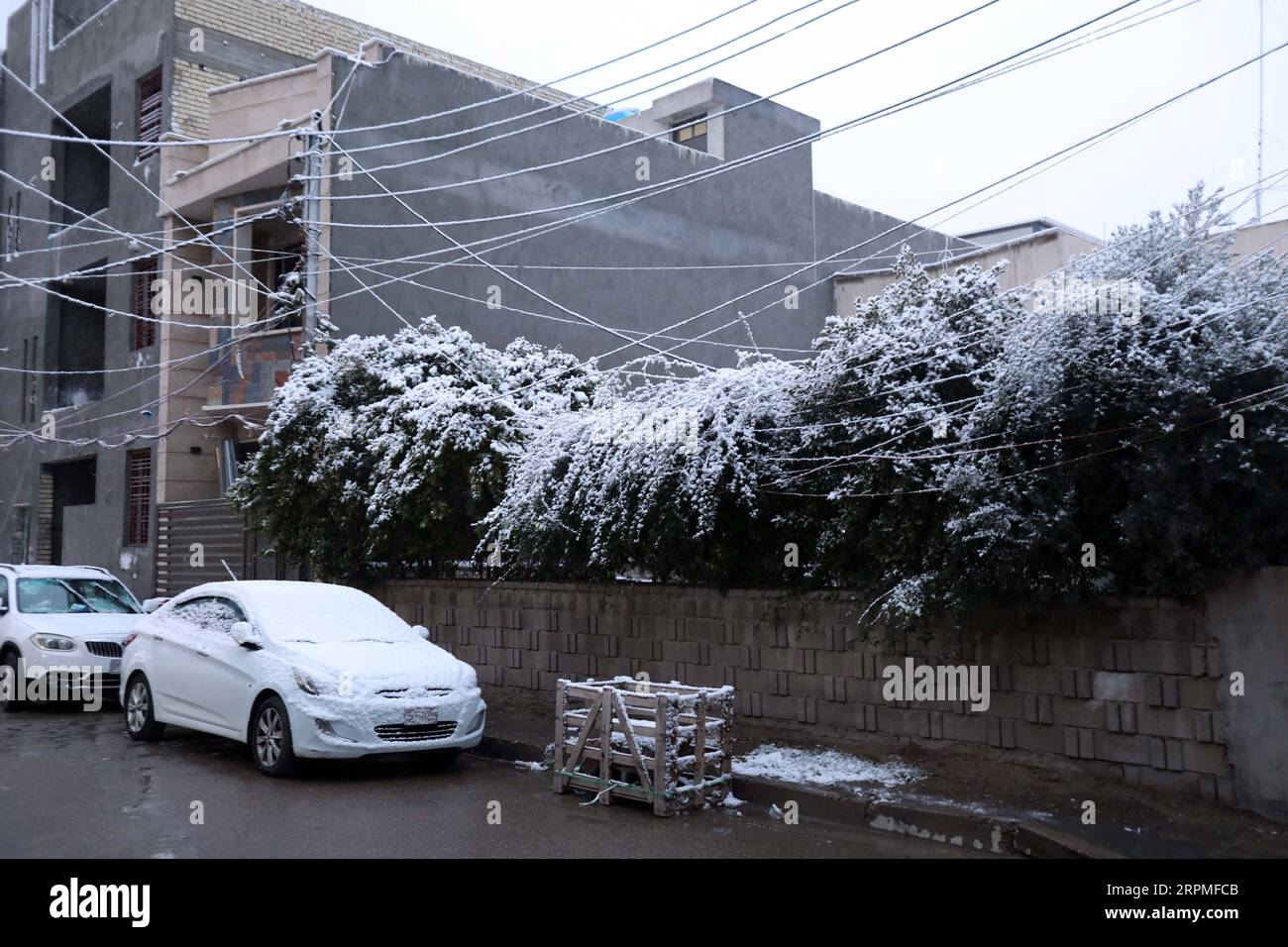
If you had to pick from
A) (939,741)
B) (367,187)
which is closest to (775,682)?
(939,741)

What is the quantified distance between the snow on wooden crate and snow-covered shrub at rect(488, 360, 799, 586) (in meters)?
2.10

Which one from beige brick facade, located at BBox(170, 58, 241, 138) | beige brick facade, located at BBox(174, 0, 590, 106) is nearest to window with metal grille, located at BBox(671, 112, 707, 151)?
beige brick facade, located at BBox(174, 0, 590, 106)

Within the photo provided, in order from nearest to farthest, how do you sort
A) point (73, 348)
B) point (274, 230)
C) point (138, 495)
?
point (274, 230) < point (138, 495) < point (73, 348)

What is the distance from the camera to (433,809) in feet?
27.1

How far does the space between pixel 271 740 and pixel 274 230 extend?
42.8ft

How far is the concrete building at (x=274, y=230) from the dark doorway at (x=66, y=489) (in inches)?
2.5

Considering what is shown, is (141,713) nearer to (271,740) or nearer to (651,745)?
(271,740)

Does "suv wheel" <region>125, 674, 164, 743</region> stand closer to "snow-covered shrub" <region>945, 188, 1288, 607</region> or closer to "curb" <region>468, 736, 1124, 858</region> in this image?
"curb" <region>468, 736, 1124, 858</region>

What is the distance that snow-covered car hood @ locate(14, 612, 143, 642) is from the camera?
13.3 metres

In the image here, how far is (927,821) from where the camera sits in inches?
300

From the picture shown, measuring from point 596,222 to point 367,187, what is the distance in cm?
460

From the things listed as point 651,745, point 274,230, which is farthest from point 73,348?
point 651,745
